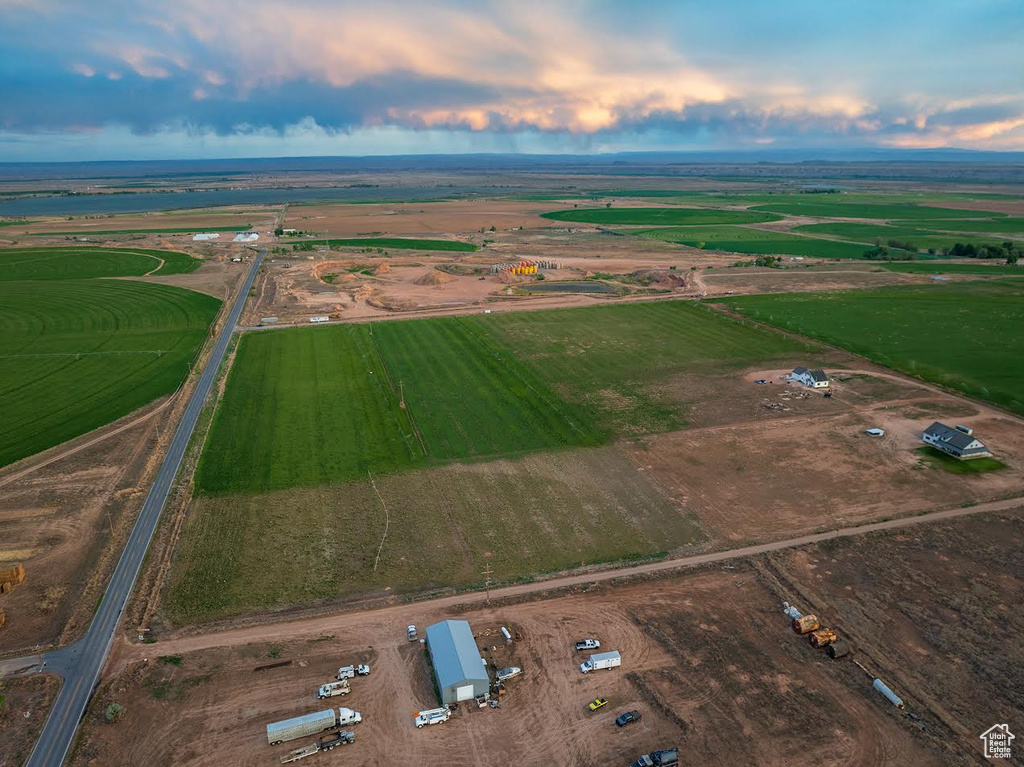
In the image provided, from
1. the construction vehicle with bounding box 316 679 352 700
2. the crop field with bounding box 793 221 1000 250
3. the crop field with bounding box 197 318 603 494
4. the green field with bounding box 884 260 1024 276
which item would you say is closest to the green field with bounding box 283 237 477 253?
the crop field with bounding box 197 318 603 494

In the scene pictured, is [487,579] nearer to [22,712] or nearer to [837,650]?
[837,650]

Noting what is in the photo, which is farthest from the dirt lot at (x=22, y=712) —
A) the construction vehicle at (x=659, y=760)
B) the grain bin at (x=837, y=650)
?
the grain bin at (x=837, y=650)

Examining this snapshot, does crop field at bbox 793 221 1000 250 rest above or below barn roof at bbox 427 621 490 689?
above

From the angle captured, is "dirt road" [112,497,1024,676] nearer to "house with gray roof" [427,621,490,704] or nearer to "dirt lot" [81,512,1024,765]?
"dirt lot" [81,512,1024,765]

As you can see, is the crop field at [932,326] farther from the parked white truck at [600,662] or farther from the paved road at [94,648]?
the paved road at [94,648]

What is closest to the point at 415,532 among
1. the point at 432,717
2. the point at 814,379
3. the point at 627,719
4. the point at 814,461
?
the point at 432,717

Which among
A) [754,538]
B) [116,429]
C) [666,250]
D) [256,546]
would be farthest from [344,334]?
[666,250]
